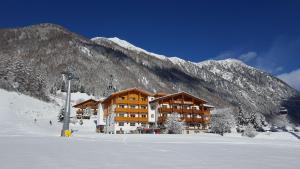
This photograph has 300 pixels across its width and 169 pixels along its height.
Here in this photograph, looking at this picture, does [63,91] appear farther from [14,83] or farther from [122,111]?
[122,111]

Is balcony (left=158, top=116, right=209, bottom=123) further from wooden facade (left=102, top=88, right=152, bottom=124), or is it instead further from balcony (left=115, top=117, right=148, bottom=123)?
wooden facade (left=102, top=88, right=152, bottom=124)

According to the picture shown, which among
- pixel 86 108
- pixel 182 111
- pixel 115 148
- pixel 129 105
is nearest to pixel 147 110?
pixel 129 105

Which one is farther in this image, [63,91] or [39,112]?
[63,91]

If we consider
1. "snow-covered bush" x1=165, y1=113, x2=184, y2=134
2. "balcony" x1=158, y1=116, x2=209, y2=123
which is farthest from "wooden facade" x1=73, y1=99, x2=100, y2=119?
"snow-covered bush" x1=165, y1=113, x2=184, y2=134

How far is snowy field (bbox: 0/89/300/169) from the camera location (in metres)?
13.5

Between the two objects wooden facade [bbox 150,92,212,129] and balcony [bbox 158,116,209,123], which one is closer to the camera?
balcony [bbox 158,116,209,123]

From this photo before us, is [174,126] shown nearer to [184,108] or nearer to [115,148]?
[184,108]

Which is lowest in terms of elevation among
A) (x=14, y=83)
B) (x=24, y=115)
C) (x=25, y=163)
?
(x=25, y=163)

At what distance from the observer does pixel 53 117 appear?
99.2 metres

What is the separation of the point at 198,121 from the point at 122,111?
1997 centimetres

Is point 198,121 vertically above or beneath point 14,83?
beneath

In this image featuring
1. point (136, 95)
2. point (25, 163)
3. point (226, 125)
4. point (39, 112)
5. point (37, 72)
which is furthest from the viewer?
point (37, 72)

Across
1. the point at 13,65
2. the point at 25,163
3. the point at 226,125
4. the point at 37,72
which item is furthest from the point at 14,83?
the point at 25,163

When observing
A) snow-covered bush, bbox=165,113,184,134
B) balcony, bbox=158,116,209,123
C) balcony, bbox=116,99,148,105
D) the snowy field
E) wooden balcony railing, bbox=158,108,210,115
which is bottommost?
the snowy field
